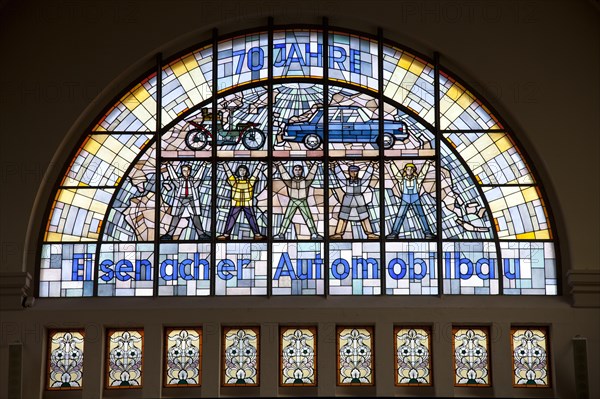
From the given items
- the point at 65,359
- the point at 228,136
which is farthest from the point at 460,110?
the point at 65,359

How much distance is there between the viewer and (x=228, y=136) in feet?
61.2

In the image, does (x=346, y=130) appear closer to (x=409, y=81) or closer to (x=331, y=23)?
(x=409, y=81)

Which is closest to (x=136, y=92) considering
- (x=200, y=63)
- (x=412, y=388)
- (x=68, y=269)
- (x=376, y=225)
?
(x=200, y=63)

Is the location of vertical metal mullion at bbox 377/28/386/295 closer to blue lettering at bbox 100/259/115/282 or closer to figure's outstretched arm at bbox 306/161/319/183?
figure's outstretched arm at bbox 306/161/319/183

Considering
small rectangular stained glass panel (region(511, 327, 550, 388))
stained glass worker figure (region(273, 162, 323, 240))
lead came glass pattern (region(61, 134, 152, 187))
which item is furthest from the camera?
lead came glass pattern (region(61, 134, 152, 187))

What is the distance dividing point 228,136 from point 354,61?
7.69 feet

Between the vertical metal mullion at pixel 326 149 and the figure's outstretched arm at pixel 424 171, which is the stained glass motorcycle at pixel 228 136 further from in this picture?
the figure's outstretched arm at pixel 424 171

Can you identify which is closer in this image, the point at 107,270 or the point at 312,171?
the point at 107,270

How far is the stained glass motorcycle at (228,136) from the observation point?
1862 centimetres

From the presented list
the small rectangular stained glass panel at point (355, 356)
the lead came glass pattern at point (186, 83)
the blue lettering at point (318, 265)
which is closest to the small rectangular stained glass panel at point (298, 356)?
the small rectangular stained glass panel at point (355, 356)

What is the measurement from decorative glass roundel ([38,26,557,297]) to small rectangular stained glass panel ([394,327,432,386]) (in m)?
0.66

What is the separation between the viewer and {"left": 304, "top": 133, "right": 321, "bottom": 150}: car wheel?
61.1 feet

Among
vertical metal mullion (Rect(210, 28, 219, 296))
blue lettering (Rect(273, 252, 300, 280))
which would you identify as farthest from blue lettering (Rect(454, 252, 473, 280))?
vertical metal mullion (Rect(210, 28, 219, 296))

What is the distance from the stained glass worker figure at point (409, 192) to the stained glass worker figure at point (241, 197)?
208 cm
